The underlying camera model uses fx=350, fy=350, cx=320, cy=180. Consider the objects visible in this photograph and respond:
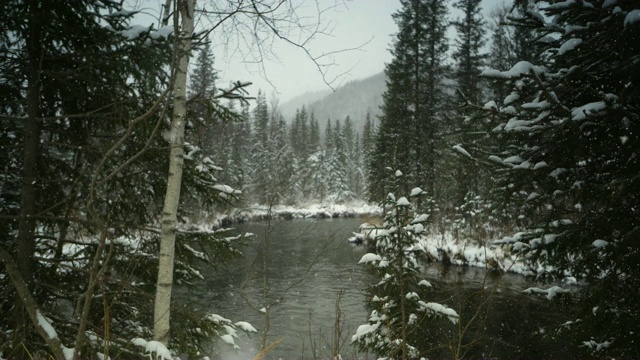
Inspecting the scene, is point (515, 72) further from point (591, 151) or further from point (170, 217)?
point (170, 217)

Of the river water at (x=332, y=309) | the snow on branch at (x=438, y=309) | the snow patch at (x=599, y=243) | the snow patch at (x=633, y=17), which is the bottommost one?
the river water at (x=332, y=309)

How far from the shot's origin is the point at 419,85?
76.6 feet

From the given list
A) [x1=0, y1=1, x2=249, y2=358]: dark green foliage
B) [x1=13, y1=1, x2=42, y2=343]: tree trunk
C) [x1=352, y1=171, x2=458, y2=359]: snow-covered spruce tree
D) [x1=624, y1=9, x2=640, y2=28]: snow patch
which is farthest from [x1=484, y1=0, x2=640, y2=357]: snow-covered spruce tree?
[x1=13, y1=1, x2=42, y2=343]: tree trunk

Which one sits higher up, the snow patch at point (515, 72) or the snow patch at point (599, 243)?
the snow patch at point (515, 72)

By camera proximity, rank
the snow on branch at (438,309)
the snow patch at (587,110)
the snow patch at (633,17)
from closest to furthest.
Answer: the snow patch at (633,17)
the snow patch at (587,110)
the snow on branch at (438,309)

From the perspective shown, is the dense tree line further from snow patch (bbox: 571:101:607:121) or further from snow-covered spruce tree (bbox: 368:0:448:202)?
snow-covered spruce tree (bbox: 368:0:448:202)

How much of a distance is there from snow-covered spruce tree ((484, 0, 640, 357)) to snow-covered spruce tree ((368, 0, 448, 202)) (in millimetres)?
17844

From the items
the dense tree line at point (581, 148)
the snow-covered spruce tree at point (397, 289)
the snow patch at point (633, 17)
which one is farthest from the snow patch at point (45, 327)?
the snow patch at point (633, 17)

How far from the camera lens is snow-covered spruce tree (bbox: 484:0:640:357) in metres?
3.46

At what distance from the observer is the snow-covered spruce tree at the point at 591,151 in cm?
346

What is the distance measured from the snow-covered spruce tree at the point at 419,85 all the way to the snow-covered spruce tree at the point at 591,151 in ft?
58.5

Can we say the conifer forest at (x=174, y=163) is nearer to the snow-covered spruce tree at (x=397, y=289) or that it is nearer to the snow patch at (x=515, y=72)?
the snow patch at (x=515, y=72)

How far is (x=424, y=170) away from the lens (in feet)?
73.5

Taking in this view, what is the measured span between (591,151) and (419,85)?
67.7 feet
